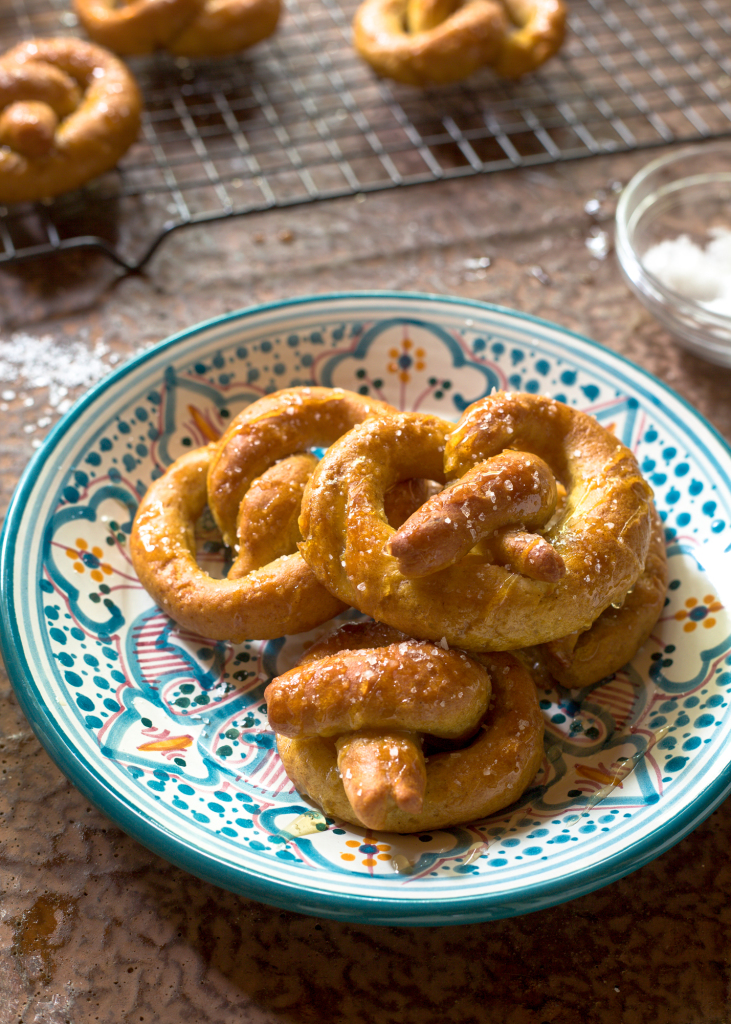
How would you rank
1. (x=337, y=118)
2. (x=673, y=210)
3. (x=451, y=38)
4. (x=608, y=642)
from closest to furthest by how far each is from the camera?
(x=608, y=642) → (x=673, y=210) → (x=451, y=38) → (x=337, y=118)

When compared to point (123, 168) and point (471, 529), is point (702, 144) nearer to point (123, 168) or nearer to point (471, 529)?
point (123, 168)

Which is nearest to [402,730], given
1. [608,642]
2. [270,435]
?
[608,642]

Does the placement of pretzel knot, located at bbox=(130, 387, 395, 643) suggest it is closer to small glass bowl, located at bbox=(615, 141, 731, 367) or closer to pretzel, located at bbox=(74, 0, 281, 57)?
small glass bowl, located at bbox=(615, 141, 731, 367)

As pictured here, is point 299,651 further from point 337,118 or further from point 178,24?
point 178,24

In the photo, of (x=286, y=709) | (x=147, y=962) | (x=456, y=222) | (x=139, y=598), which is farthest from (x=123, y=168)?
(x=147, y=962)

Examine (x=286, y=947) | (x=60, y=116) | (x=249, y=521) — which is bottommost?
(x=286, y=947)

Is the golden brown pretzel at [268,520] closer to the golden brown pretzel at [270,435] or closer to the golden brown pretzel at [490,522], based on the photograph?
the golden brown pretzel at [270,435]

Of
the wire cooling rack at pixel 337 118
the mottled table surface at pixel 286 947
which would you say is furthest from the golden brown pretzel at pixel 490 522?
the wire cooling rack at pixel 337 118
